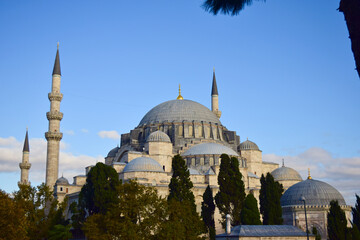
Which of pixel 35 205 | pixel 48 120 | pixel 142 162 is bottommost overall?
pixel 35 205

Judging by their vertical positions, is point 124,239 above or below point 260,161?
below

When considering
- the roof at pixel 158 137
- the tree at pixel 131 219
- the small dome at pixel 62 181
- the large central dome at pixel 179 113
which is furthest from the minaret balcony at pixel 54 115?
the tree at pixel 131 219

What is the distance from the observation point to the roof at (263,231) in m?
27.6

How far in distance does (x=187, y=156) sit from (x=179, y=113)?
786 cm

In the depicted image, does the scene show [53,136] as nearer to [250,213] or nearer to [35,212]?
[35,212]

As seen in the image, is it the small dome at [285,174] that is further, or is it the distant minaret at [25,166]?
the distant minaret at [25,166]

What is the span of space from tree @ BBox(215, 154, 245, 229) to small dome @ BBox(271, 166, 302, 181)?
855 inches

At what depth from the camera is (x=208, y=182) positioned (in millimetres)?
44156

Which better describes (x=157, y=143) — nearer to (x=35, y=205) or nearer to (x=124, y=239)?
(x=35, y=205)

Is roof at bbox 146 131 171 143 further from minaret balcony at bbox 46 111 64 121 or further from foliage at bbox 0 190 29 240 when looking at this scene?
foliage at bbox 0 190 29 240

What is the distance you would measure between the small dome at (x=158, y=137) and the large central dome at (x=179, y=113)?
5.22 metres

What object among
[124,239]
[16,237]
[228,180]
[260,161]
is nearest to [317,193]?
[228,180]

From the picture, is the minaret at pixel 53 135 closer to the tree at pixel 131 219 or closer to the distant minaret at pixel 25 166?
the distant minaret at pixel 25 166

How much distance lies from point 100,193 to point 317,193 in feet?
61.0
